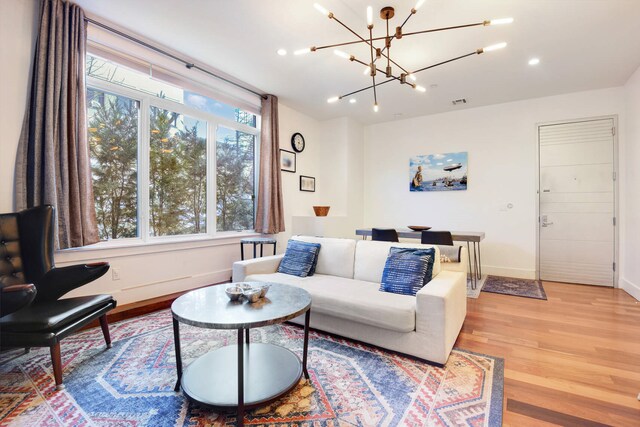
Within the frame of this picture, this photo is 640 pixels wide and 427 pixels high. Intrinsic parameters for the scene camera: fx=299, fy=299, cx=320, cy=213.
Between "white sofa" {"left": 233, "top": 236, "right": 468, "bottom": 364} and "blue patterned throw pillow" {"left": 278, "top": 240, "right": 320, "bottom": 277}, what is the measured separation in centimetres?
7

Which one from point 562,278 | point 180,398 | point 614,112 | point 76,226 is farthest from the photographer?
point 562,278

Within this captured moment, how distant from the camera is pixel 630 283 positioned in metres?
3.79

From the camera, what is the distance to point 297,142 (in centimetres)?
517

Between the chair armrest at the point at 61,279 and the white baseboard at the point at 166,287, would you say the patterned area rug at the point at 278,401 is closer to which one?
the chair armrest at the point at 61,279

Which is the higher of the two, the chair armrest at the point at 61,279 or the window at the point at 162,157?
the window at the point at 162,157

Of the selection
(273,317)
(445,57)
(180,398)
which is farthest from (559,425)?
(445,57)

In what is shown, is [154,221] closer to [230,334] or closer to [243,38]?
[230,334]

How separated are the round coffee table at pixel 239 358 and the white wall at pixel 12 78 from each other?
5.92ft

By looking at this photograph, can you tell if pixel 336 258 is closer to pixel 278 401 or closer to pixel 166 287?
pixel 278 401

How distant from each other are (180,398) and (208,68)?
3.47 meters

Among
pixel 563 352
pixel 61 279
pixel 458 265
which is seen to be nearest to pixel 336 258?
pixel 458 265

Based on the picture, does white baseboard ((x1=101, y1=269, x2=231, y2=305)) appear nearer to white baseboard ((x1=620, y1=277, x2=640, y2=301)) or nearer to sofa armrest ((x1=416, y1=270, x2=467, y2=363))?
sofa armrest ((x1=416, y1=270, x2=467, y2=363))

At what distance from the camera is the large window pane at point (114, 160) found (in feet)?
9.62

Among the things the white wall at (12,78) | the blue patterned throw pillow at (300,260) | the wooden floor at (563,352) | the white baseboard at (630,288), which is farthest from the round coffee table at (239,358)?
the white baseboard at (630,288)
